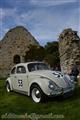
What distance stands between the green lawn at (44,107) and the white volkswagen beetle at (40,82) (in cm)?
35

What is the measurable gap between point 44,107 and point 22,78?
2.40 m

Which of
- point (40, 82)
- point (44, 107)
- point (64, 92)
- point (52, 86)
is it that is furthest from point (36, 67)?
point (44, 107)

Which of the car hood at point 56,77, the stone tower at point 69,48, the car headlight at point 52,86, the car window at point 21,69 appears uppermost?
the stone tower at point 69,48

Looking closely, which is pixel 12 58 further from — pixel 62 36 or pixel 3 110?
pixel 3 110

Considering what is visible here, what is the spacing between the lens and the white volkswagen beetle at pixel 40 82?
1115 centimetres

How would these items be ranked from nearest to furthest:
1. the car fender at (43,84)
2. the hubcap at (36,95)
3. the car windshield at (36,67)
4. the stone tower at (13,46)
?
the car fender at (43,84), the hubcap at (36,95), the car windshield at (36,67), the stone tower at (13,46)

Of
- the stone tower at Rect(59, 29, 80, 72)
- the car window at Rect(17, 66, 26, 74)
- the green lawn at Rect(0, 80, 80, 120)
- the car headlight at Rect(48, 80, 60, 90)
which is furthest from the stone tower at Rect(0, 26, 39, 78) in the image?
the car headlight at Rect(48, 80, 60, 90)

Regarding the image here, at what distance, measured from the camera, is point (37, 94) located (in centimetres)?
1152

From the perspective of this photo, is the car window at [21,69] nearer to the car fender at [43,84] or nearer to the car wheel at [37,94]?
the car wheel at [37,94]

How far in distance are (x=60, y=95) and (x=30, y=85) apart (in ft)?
4.44

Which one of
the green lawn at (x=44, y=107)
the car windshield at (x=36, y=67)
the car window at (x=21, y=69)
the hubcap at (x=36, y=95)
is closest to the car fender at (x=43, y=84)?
the hubcap at (x=36, y=95)

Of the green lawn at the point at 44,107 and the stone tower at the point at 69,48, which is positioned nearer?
the green lawn at the point at 44,107

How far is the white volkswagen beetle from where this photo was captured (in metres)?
11.1

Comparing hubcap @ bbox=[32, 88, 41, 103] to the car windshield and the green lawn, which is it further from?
the car windshield
